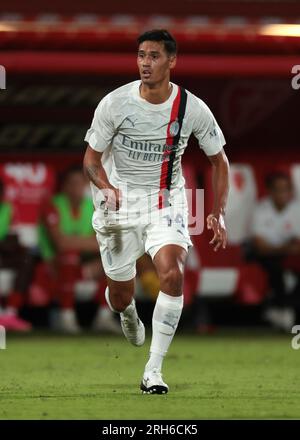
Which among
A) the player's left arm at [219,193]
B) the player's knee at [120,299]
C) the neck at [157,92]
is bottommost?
the player's knee at [120,299]

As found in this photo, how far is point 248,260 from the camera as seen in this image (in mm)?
13172

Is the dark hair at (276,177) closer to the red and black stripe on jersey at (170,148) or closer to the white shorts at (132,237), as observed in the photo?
the white shorts at (132,237)

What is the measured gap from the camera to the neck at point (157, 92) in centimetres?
785

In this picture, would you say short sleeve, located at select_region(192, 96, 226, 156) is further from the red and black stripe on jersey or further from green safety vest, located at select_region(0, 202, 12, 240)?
green safety vest, located at select_region(0, 202, 12, 240)

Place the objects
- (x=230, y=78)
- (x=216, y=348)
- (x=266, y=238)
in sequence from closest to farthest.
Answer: (x=216, y=348) → (x=230, y=78) → (x=266, y=238)

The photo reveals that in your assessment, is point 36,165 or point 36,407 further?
point 36,165

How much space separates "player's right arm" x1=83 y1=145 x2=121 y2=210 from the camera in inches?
294

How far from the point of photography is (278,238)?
13.3m

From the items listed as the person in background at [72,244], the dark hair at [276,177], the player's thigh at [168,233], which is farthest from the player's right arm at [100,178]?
the dark hair at [276,177]

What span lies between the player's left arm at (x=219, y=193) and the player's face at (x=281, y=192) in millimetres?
5238

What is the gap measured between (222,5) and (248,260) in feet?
9.30

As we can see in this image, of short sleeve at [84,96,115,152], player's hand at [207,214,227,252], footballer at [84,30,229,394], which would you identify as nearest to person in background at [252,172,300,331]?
footballer at [84,30,229,394]

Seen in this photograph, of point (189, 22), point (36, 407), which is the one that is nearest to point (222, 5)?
point (189, 22)

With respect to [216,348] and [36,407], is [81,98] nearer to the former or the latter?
[216,348]
